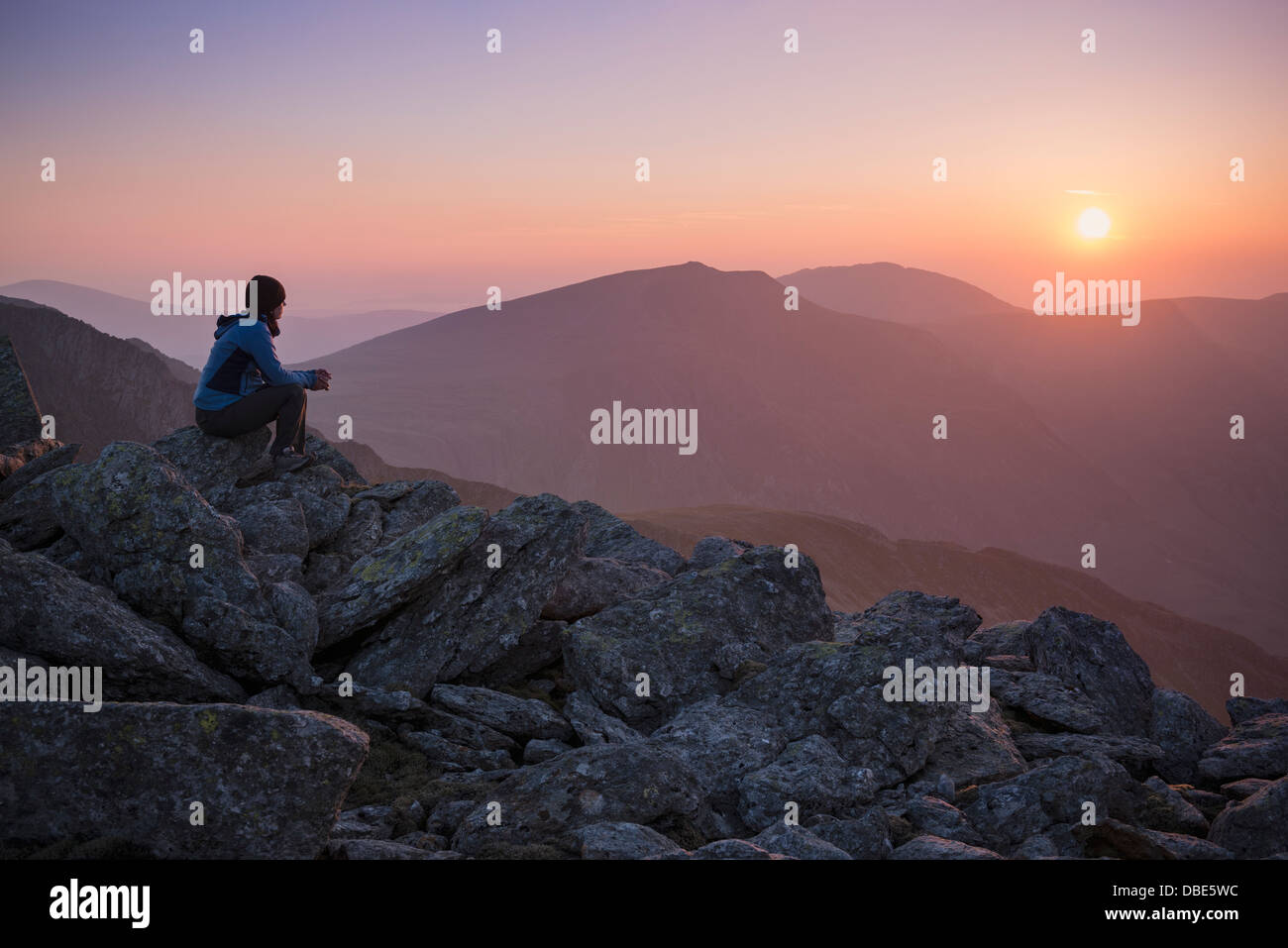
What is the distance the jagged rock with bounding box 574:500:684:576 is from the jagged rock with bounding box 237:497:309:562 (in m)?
6.11

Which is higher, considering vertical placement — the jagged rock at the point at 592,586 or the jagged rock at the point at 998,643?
the jagged rock at the point at 592,586

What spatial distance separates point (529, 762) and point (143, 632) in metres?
5.52

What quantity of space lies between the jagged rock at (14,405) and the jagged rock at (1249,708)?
24948mm

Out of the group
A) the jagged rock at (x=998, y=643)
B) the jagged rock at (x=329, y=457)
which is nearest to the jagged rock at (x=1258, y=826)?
the jagged rock at (x=998, y=643)

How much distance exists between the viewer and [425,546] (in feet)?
50.4

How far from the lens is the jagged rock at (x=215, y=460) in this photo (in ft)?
56.7

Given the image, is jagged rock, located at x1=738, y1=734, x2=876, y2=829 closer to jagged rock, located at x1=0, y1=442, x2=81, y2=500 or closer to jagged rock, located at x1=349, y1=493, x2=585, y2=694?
jagged rock, located at x1=349, y1=493, x2=585, y2=694

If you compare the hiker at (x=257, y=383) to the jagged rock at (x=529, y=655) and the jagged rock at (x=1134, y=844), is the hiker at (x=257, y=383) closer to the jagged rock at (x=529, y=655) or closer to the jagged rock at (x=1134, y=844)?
the jagged rock at (x=529, y=655)

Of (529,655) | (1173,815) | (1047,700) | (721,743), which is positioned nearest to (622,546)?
(529,655)

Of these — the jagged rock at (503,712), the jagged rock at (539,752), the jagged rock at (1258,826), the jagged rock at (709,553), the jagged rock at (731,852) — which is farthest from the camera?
the jagged rock at (709,553)

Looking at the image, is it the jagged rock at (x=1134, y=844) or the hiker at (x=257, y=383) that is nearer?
the jagged rock at (x=1134, y=844)

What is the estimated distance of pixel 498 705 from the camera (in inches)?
559

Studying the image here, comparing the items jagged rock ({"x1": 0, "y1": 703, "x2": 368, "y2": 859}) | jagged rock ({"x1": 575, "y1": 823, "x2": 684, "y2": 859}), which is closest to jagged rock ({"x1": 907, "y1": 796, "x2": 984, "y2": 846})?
jagged rock ({"x1": 575, "y1": 823, "x2": 684, "y2": 859})
